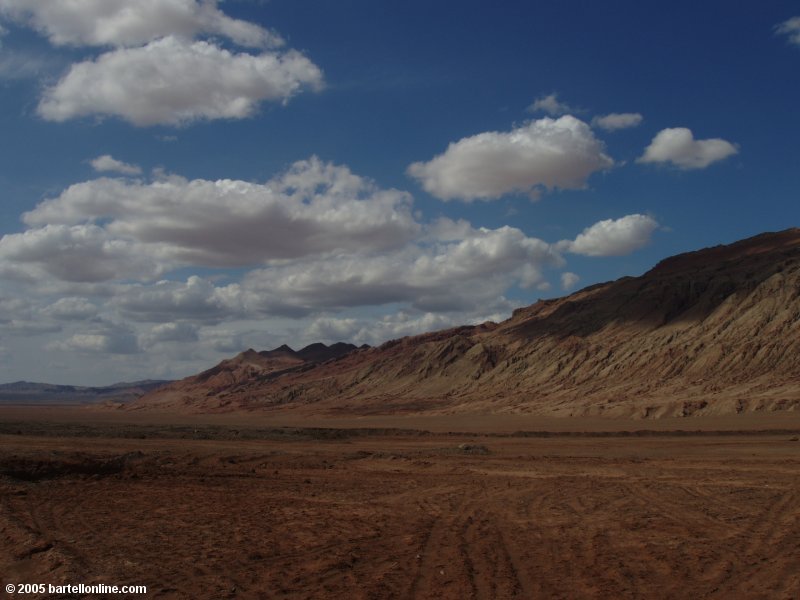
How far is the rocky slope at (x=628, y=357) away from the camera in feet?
194

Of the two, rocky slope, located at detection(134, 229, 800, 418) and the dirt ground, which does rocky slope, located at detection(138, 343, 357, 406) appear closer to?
rocky slope, located at detection(134, 229, 800, 418)

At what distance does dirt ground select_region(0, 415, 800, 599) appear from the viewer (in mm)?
10117

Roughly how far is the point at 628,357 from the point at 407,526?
64.9m

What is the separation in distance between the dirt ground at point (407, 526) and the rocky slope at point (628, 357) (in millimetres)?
33484

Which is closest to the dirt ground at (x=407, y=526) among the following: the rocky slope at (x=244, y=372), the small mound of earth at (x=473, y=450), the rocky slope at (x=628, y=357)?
the small mound of earth at (x=473, y=450)

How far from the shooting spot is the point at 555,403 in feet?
226

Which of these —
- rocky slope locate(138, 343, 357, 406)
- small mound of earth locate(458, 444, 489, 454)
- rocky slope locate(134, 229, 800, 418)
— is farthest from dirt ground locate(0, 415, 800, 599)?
rocky slope locate(138, 343, 357, 406)

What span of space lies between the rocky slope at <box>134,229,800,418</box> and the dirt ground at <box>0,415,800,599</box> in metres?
33.5

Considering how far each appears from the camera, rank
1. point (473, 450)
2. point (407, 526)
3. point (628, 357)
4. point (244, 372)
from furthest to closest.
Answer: point (244, 372) → point (628, 357) → point (473, 450) → point (407, 526)

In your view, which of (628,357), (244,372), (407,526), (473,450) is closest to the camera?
(407,526)

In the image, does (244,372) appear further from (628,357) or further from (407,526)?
(407,526)

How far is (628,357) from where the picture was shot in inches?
2918

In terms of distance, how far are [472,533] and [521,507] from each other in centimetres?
343

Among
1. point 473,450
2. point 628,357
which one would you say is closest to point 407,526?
point 473,450
